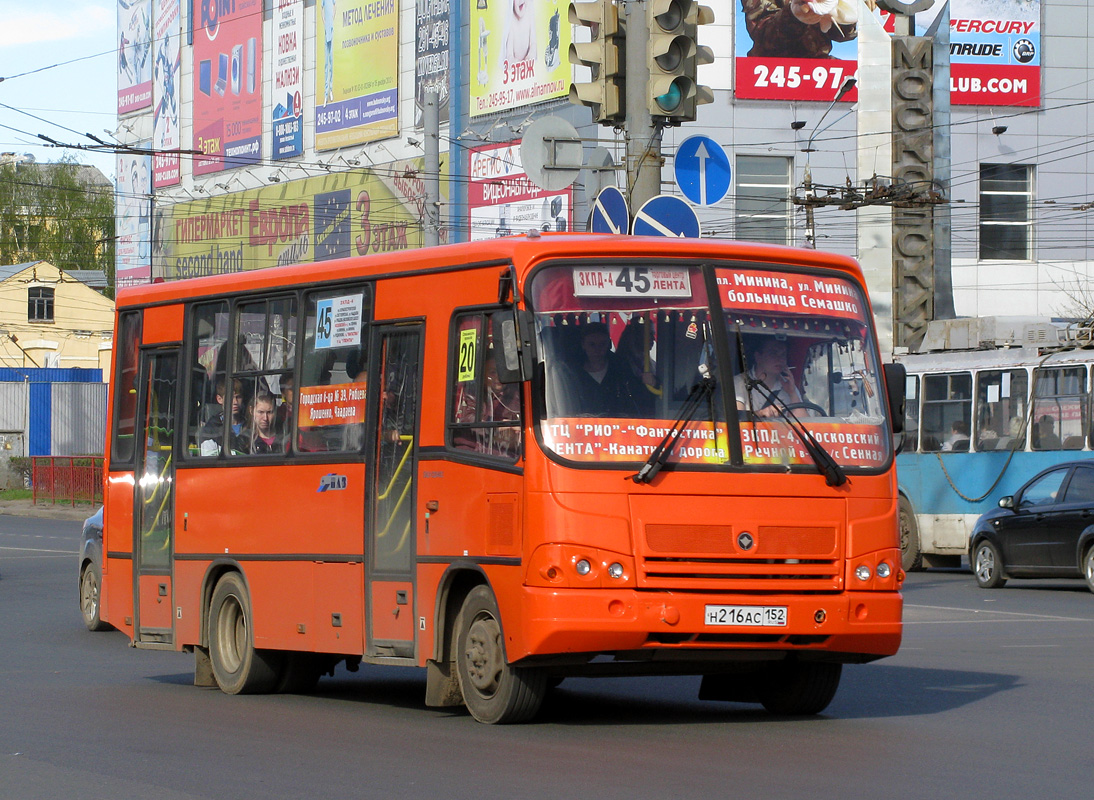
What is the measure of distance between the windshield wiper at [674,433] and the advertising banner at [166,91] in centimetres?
7189

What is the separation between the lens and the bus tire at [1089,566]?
22.2 m

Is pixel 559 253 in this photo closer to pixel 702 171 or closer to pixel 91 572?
pixel 702 171

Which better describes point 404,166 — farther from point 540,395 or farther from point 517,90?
point 540,395

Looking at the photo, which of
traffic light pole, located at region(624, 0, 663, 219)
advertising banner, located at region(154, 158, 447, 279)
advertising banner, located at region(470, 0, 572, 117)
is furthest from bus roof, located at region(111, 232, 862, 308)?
advertising banner, located at region(154, 158, 447, 279)

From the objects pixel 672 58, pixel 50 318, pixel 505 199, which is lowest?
pixel 672 58

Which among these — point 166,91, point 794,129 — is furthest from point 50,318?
point 794,129

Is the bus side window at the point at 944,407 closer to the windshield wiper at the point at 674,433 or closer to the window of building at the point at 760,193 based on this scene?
the windshield wiper at the point at 674,433

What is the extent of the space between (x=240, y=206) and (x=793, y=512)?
66.8 m

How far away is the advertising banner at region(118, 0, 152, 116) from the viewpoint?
275ft

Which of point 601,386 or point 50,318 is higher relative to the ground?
point 50,318

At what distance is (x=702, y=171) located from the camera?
48.8 ft

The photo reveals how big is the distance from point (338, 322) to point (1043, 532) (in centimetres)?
1361

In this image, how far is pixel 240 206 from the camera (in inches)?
2945

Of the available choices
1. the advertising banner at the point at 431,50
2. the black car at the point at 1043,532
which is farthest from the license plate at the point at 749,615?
the advertising banner at the point at 431,50
